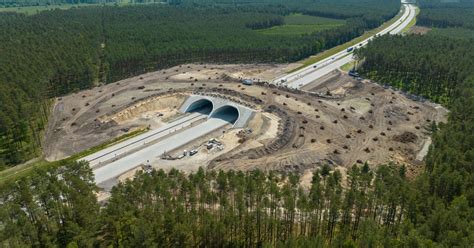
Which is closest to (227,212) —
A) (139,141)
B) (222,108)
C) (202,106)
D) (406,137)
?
(139,141)

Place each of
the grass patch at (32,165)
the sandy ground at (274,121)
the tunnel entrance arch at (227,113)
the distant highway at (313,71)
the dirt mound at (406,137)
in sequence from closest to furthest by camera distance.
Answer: the grass patch at (32,165) → the sandy ground at (274,121) → the dirt mound at (406,137) → the tunnel entrance arch at (227,113) → the distant highway at (313,71)

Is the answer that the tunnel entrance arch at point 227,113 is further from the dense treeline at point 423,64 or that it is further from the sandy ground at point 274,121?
the dense treeline at point 423,64

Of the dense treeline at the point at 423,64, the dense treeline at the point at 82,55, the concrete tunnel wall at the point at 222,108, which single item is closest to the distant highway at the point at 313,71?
the dense treeline at the point at 82,55

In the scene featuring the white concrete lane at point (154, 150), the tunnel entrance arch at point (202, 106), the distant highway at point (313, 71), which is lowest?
the white concrete lane at point (154, 150)

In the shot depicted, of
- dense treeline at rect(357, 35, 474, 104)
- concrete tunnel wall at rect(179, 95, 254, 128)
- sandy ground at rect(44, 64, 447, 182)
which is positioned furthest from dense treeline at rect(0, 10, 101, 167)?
dense treeline at rect(357, 35, 474, 104)

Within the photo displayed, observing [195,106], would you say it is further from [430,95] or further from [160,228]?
[430,95]

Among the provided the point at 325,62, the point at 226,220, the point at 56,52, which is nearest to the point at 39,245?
the point at 226,220
